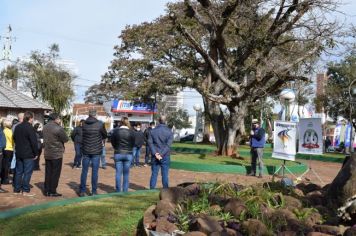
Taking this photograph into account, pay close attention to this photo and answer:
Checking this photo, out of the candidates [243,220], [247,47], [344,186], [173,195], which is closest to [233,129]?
[247,47]

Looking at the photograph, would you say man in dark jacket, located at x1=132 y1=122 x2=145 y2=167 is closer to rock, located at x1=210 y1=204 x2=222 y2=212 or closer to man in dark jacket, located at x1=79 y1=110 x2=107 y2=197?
man in dark jacket, located at x1=79 y1=110 x2=107 y2=197

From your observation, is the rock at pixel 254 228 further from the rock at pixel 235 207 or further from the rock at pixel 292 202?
the rock at pixel 292 202

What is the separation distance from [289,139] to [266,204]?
8223 mm

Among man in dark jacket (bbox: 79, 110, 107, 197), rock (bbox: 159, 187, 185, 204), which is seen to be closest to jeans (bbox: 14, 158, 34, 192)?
man in dark jacket (bbox: 79, 110, 107, 197)

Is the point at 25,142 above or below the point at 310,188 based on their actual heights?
above

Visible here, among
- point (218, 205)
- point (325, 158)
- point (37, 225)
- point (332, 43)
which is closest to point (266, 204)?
point (218, 205)

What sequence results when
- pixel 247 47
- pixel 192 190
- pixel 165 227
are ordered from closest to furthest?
1. pixel 165 227
2. pixel 192 190
3. pixel 247 47

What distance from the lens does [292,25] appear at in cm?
1961

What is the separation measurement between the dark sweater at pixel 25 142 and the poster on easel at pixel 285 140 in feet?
Result: 23.8

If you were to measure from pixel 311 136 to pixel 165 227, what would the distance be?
8694 mm

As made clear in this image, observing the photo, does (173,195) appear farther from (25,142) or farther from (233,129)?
(233,129)

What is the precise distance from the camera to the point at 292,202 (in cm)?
707

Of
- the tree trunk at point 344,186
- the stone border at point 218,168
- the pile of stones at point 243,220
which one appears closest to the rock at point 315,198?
the pile of stones at point 243,220

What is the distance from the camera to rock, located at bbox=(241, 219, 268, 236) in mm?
5480
